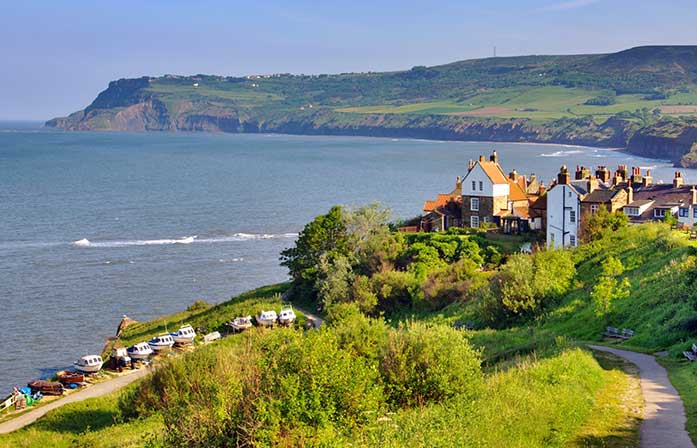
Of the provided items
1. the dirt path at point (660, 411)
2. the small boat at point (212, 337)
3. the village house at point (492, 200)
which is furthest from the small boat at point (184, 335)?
the dirt path at point (660, 411)

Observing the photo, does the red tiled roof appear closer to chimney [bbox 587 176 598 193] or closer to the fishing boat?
chimney [bbox 587 176 598 193]

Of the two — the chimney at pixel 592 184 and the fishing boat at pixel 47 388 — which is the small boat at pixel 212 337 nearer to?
the fishing boat at pixel 47 388

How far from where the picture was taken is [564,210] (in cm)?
5638

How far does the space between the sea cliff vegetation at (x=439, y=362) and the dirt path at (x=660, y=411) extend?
31 centimetres

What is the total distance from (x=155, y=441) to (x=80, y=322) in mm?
42595

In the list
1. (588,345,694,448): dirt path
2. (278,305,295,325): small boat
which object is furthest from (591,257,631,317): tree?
(278,305,295,325): small boat

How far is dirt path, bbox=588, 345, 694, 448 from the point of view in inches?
732

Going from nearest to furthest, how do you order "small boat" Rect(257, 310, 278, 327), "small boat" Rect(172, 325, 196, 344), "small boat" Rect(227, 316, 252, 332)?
1. "small boat" Rect(172, 325, 196, 344)
2. "small boat" Rect(227, 316, 252, 332)
3. "small boat" Rect(257, 310, 278, 327)

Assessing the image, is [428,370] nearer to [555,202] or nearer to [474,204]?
[555,202]

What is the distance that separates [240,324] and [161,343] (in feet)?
17.2

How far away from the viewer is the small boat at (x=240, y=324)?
5038 cm

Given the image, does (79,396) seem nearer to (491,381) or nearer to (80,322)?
(80,322)

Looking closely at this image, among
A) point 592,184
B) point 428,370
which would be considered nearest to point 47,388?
point 428,370

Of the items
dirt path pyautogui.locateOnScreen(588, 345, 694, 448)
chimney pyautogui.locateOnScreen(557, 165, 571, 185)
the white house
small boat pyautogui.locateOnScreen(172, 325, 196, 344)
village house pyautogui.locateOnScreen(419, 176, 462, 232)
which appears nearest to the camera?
dirt path pyautogui.locateOnScreen(588, 345, 694, 448)
